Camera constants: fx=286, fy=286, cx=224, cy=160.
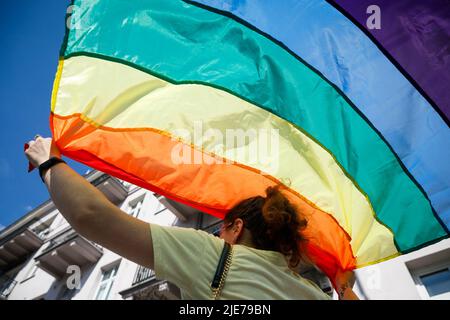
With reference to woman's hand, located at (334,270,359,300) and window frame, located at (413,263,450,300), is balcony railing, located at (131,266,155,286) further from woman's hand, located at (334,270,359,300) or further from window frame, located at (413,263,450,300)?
woman's hand, located at (334,270,359,300)

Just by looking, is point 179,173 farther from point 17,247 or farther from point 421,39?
point 17,247

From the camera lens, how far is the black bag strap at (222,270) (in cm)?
123

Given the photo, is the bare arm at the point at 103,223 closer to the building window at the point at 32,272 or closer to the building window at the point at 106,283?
the building window at the point at 106,283

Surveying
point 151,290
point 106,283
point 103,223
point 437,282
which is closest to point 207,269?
point 103,223

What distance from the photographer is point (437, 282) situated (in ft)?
17.0

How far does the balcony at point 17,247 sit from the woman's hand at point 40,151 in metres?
19.8

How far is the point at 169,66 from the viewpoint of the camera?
250 cm

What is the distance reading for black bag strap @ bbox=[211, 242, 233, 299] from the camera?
123cm

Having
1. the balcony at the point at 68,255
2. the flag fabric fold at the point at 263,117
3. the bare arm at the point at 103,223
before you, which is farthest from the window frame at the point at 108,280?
the bare arm at the point at 103,223

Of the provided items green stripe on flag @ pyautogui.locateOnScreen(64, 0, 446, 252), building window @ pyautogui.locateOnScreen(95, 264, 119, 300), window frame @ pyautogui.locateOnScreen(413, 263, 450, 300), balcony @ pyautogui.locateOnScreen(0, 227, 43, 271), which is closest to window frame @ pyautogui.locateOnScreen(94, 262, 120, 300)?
building window @ pyautogui.locateOnScreen(95, 264, 119, 300)

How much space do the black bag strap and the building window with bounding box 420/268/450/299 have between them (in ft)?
17.8

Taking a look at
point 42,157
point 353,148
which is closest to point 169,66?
point 42,157

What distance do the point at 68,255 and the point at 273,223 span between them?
578 inches
